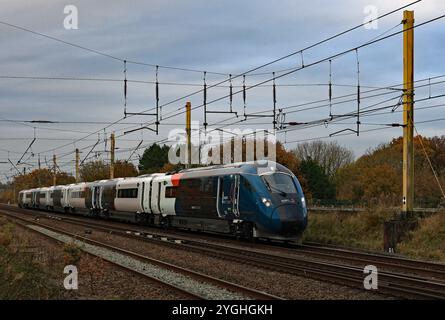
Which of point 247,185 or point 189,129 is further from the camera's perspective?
point 189,129

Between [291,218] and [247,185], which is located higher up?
[247,185]

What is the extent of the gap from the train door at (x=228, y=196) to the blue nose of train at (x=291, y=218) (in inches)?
90.4

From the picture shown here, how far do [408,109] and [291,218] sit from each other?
6.26 meters

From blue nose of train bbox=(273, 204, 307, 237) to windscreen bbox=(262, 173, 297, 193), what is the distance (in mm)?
646

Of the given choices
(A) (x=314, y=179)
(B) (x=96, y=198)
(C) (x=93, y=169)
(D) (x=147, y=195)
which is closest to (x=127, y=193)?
(D) (x=147, y=195)

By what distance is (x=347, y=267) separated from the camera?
16.2m

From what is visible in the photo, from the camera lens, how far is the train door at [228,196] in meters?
24.1

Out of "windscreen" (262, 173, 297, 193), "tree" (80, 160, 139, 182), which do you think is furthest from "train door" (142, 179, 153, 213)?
"tree" (80, 160, 139, 182)

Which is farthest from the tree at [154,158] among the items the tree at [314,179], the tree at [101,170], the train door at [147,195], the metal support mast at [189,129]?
the train door at [147,195]

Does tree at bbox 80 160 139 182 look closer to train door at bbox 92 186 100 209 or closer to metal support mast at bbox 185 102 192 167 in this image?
train door at bbox 92 186 100 209

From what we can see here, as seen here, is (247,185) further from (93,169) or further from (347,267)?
(93,169)

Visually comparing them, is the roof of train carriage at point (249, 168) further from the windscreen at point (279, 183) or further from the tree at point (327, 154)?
the tree at point (327, 154)

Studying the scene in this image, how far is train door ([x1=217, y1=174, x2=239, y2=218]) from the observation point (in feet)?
79.1
